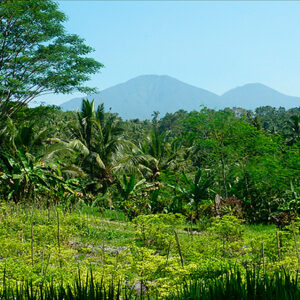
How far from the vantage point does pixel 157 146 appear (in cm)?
2050

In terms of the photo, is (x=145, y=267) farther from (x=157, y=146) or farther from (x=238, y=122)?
(x=157, y=146)

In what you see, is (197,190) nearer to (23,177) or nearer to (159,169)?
(23,177)

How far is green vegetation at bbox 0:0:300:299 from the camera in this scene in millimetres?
5223

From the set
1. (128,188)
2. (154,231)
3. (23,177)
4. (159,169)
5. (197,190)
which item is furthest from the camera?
(159,169)

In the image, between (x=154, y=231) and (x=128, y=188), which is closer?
(x=154, y=231)

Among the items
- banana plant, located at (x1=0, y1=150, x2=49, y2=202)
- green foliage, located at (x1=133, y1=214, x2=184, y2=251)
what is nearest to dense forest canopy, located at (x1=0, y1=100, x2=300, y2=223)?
banana plant, located at (x1=0, y1=150, x2=49, y2=202)

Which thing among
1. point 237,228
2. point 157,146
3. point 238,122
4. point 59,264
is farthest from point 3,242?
point 157,146

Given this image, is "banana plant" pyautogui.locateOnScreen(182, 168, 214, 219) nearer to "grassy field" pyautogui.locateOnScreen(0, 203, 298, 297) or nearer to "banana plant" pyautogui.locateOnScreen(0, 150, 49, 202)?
"grassy field" pyautogui.locateOnScreen(0, 203, 298, 297)

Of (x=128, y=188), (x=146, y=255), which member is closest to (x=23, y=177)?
(x=128, y=188)

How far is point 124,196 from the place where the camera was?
45.7 feet

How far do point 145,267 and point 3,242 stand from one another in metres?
2.99

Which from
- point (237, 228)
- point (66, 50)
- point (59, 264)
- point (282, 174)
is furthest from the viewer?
point (66, 50)

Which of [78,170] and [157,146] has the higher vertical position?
[157,146]

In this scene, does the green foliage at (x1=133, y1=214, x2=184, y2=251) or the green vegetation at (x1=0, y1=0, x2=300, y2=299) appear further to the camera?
the green foliage at (x1=133, y1=214, x2=184, y2=251)
